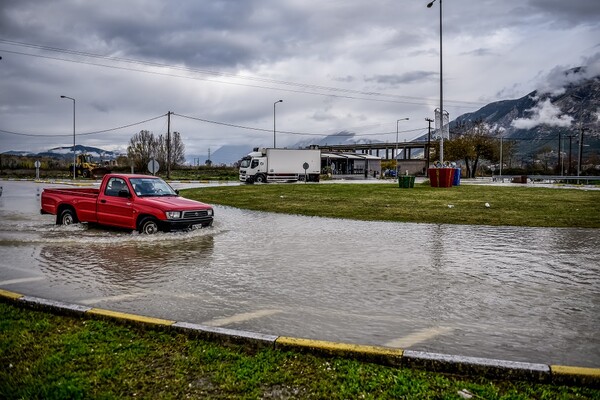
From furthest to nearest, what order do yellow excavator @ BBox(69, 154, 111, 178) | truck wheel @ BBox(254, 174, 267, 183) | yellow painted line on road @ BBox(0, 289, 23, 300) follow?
yellow excavator @ BBox(69, 154, 111, 178) < truck wheel @ BBox(254, 174, 267, 183) < yellow painted line on road @ BBox(0, 289, 23, 300)

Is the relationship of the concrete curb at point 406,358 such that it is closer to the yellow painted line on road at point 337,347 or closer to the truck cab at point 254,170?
the yellow painted line on road at point 337,347

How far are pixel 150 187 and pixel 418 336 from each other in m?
9.39

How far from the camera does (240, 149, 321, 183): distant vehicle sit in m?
42.8

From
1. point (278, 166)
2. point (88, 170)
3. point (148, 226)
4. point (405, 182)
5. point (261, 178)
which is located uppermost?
point (278, 166)

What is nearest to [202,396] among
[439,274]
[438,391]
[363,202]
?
[438,391]

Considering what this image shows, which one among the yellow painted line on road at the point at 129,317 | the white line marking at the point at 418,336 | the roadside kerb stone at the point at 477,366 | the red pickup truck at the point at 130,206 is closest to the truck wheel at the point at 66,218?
the red pickup truck at the point at 130,206

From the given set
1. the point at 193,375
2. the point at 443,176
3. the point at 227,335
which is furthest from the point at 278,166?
the point at 193,375

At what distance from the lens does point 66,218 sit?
495 inches

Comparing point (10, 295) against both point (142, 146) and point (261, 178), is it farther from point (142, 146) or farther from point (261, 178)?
point (142, 146)

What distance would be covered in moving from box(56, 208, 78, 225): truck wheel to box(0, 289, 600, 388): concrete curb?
9092mm

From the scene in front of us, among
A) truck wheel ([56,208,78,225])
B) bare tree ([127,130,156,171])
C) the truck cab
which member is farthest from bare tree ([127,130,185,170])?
truck wheel ([56,208,78,225])

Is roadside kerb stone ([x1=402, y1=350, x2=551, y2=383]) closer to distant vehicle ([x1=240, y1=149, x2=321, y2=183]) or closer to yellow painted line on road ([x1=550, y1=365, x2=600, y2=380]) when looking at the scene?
yellow painted line on road ([x1=550, y1=365, x2=600, y2=380])

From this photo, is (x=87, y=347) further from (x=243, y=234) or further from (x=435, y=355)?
(x=243, y=234)

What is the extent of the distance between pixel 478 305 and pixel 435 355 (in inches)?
78.9
